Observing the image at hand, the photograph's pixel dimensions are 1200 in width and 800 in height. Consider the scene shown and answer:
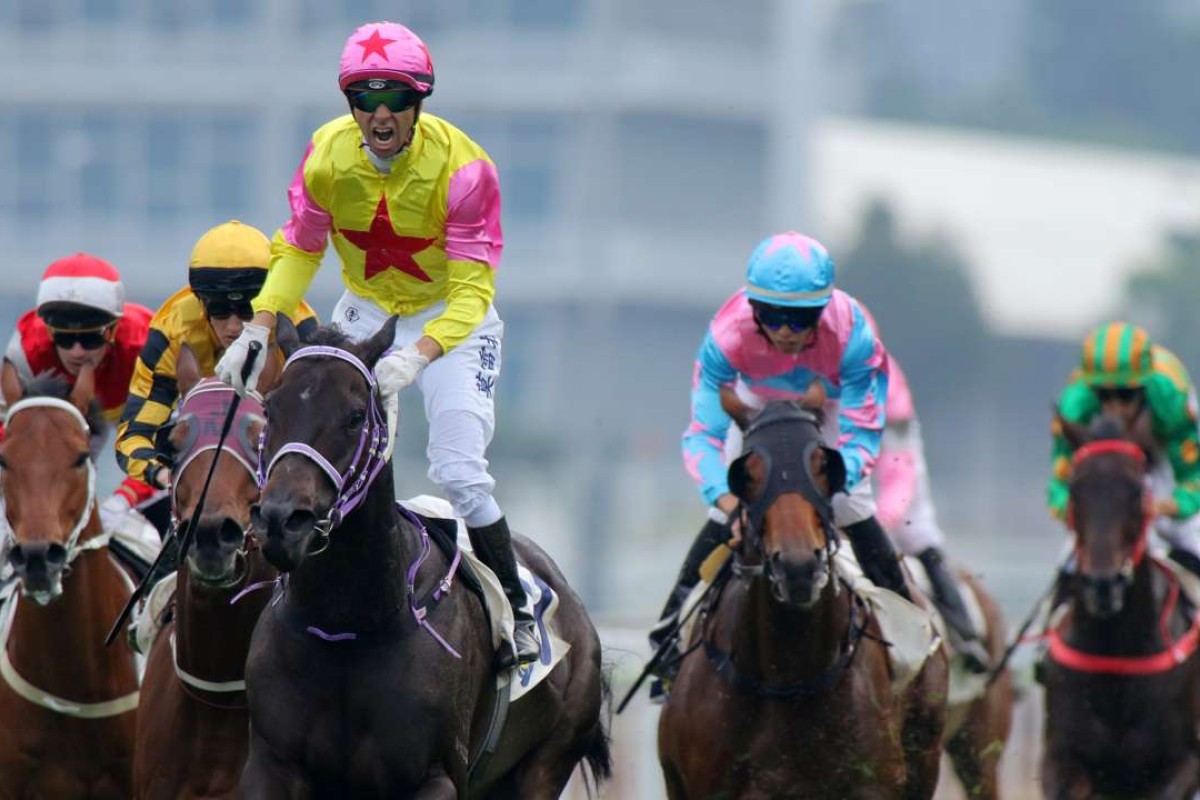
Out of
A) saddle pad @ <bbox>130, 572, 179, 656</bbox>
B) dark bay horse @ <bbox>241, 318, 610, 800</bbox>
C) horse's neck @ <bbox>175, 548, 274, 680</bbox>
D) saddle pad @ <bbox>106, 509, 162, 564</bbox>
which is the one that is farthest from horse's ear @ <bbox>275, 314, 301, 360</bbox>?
saddle pad @ <bbox>106, 509, 162, 564</bbox>

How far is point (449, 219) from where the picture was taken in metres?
6.49

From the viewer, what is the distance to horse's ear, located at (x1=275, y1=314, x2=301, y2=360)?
5793mm

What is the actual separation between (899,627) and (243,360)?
8.02ft

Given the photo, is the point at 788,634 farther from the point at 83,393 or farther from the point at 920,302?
the point at 920,302

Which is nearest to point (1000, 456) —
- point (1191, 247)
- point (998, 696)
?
point (1191, 247)

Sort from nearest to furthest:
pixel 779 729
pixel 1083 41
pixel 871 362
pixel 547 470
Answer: pixel 779 729
pixel 871 362
pixel 547 470
pixel 1083 41

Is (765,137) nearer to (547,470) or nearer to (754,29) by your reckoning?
(754,29)

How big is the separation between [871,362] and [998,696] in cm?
301

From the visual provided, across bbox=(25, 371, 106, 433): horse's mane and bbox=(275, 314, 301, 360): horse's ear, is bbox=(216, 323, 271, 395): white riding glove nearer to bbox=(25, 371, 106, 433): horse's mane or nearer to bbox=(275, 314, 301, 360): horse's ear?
bbox=(275, 314, 301, 360): horse's ear

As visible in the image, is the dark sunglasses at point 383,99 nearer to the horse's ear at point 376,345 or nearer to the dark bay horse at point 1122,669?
the horse's ear at point 376,345

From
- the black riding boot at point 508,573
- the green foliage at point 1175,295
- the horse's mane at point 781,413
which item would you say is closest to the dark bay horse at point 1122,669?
the horse's mane at point 781,413

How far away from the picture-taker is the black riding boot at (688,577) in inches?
309

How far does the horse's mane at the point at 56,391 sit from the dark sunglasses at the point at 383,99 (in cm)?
148

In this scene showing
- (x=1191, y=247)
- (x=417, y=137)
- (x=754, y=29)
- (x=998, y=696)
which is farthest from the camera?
(x=754, y=29)
